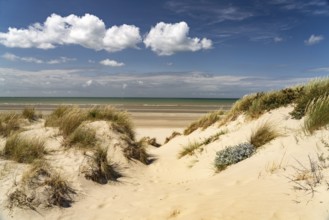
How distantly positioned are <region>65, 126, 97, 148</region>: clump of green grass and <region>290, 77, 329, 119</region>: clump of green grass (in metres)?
5.41

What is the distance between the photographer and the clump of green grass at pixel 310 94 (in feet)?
30.5

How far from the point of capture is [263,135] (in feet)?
28.4

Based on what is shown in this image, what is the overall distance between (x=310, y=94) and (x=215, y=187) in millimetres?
4689

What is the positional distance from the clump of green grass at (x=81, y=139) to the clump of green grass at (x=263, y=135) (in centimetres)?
415

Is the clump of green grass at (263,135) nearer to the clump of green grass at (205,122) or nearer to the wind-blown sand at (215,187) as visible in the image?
the wind-blown sand at (215,187)

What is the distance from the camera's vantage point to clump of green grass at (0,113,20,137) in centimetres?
1002

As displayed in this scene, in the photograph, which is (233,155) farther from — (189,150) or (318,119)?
(189,150)

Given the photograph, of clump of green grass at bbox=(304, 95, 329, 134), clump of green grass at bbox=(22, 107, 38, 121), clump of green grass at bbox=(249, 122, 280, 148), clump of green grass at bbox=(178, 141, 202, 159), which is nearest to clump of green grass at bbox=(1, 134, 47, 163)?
clump of green grass at bbox=(22, 107, 38, 121)

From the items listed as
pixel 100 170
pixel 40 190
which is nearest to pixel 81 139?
pixel 100 170

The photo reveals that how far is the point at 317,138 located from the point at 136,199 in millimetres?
3823

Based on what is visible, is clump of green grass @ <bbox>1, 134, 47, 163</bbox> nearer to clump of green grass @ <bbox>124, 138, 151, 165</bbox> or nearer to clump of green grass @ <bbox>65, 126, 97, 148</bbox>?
clump of green grass @ <bbox>65, 126, 97, 148</bbox>

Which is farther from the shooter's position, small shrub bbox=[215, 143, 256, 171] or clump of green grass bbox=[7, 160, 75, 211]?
small shrub bbox=[215, 143, 256, 171]

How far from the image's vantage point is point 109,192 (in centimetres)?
798

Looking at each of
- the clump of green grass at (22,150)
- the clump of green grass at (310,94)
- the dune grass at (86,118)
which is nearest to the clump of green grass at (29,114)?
the dune grass at (86,118)
